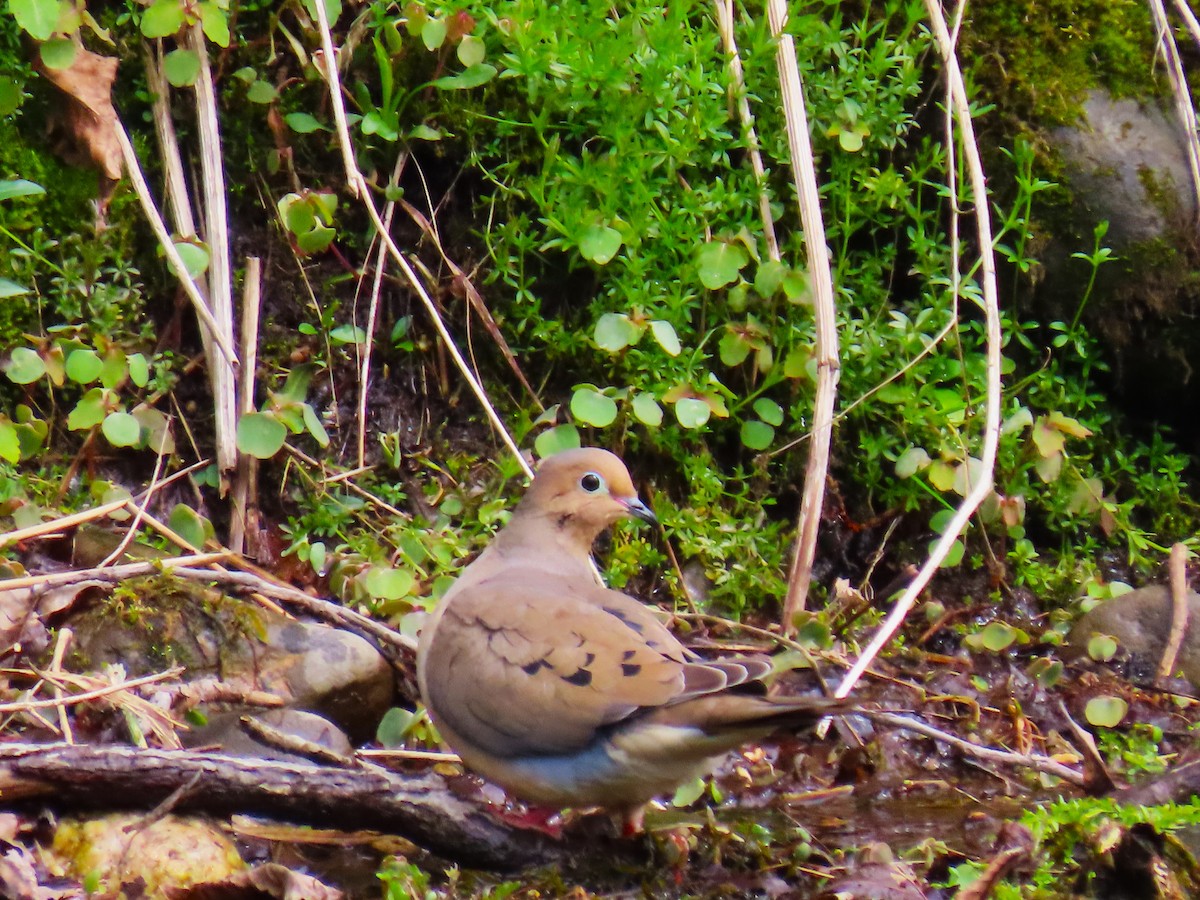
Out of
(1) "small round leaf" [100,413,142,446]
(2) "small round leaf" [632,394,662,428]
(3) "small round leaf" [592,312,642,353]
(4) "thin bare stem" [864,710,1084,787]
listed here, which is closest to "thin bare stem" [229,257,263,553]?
(1) "small round leaf" [100,413,142,446]

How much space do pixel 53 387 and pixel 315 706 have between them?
5.74ft

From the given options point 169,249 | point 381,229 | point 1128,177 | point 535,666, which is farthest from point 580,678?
point 1128,177

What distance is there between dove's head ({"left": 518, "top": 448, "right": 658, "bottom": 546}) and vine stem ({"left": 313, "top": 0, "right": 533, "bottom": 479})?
0.53 metres

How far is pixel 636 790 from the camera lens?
3500 mm

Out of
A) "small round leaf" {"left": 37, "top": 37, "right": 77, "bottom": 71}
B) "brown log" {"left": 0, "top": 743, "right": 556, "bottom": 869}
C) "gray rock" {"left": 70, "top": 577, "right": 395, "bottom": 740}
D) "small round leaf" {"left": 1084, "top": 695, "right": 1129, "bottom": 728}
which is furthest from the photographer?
"small round leaf" {"left": 37, "top": 37, "right": 77, "bottom": 71}

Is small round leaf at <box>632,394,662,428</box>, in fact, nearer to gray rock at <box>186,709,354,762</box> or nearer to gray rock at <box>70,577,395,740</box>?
gray rock at <box>70,577,395,740</box>

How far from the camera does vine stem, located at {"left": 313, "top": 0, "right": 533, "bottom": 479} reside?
16.2ft

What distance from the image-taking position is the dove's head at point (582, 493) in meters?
4.50

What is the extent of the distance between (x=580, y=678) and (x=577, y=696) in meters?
0.05

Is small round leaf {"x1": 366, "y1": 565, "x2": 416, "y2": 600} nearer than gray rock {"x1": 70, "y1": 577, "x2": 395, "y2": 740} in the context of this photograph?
No

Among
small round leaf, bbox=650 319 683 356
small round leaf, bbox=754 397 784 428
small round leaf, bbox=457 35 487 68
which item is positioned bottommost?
small round leaf, bbox=754 397 784 428

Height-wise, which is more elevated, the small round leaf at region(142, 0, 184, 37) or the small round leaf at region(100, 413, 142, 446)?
the small round leaf at region(142, 0, 184, 37)

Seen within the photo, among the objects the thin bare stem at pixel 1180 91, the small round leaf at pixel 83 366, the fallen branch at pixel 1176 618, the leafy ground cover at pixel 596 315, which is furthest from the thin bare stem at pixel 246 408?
the thin bare stem at pixel 1180 91

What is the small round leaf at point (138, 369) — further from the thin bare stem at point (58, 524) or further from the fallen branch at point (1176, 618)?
the fallen branch at point (1176, 618)
